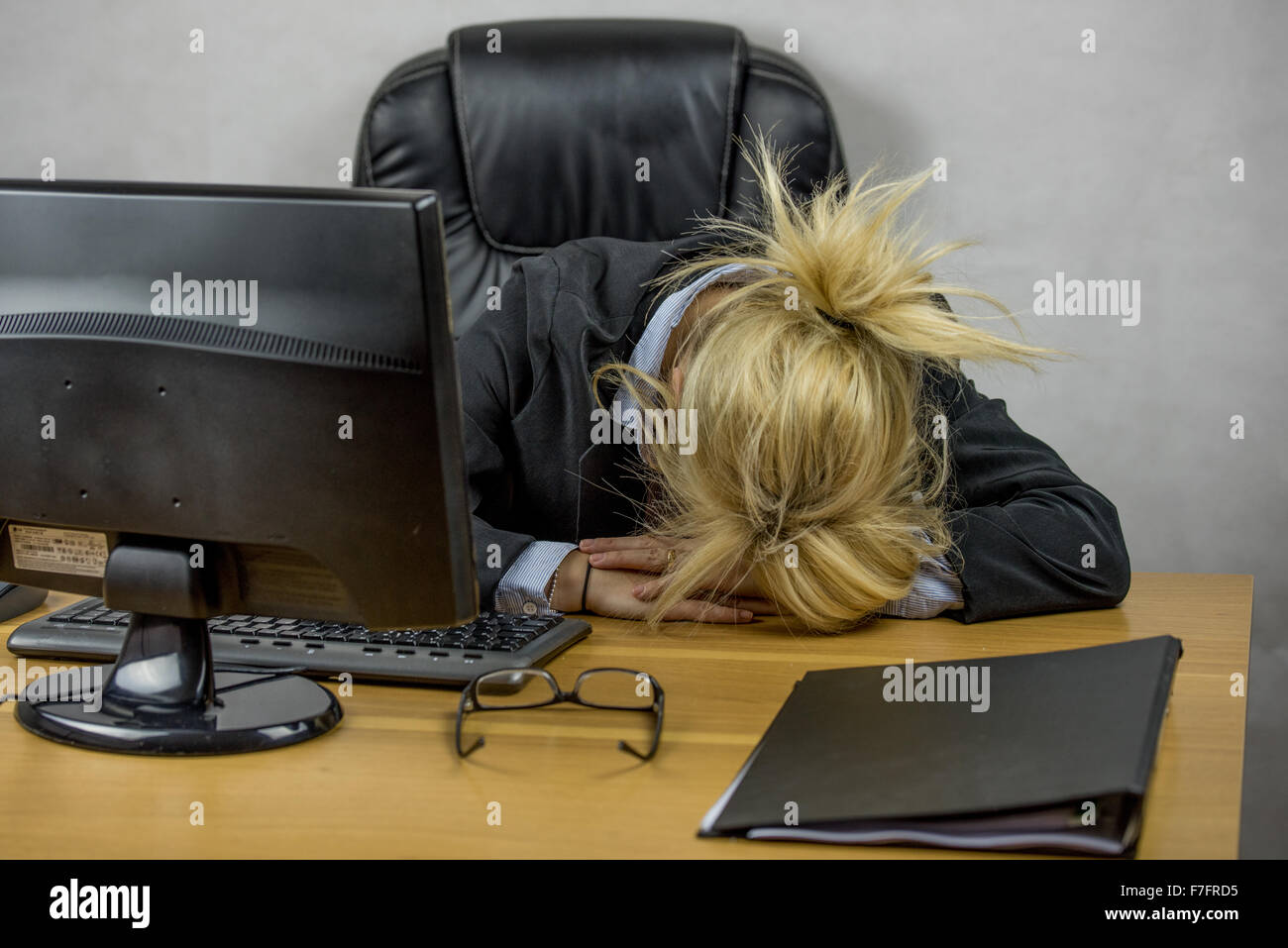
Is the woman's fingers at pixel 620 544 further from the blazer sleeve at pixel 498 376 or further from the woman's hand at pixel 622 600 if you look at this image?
the blazer sleeve at pixel 498 376

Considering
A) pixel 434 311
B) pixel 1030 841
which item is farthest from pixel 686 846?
pixel 434 311

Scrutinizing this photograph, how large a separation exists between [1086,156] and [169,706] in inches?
60.8

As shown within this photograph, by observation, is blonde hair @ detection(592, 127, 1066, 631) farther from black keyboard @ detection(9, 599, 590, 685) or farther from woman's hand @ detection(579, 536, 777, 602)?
black keyboard @ detection(9, 599, 590, 685)

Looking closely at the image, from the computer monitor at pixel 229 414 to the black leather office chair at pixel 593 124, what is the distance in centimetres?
93

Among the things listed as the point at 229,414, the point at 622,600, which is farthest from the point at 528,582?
the point at 229,414

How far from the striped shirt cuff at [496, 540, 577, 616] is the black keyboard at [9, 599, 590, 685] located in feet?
0.39

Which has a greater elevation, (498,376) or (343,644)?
(498,376)

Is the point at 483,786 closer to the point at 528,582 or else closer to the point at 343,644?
the point at 343,644

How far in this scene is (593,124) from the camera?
1609 millimetres

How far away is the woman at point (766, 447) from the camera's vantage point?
3.20 feet

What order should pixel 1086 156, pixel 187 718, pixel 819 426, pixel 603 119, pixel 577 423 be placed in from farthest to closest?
1. pixel 1086 156
2. pixel 603 119
3. pixel 577 423
4. pixel 819 426
5. pixel 187 718
